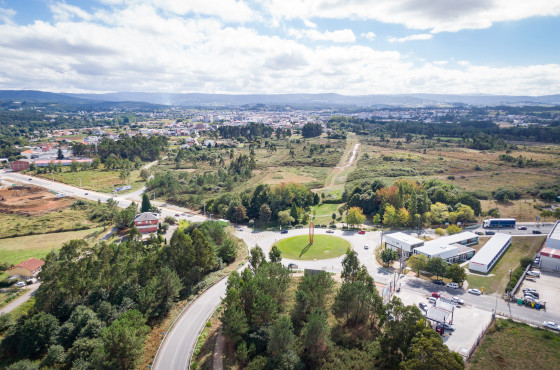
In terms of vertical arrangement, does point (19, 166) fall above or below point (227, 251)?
above

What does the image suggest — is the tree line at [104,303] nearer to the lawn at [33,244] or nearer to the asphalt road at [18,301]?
the asphalt road at [18,301]

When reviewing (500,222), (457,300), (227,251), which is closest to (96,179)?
(227,251)

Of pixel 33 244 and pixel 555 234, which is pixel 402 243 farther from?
pixel 33 244

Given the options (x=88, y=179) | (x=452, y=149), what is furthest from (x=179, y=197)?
(x=452, y=149)

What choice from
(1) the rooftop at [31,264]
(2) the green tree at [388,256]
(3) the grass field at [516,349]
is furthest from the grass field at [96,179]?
(3) the grass field at [516,349]

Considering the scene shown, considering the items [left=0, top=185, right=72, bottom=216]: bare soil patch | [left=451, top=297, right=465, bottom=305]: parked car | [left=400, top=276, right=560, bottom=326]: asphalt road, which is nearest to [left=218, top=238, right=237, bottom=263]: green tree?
[left=400, top=276, right=560, bottom=326]: asphalt road
